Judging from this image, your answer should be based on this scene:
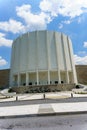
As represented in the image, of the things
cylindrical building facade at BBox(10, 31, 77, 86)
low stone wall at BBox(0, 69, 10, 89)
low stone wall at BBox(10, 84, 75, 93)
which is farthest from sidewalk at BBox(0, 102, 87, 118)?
low stone wall at BBox(0, 69, 10, 89)

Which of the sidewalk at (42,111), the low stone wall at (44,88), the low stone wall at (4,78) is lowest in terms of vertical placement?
the sidewalk at (42,111)

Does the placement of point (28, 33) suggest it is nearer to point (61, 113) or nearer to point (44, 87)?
point (44, 87)

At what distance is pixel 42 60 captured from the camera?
5206 centimetres

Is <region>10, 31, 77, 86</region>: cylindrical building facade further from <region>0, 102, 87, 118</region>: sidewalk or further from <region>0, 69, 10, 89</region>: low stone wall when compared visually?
<region>0, 102, 87, 118</region>: sidewalk

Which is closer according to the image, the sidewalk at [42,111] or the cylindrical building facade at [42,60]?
the sidewalk at [42,111]

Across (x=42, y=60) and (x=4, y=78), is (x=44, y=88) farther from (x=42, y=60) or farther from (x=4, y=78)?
(x=4, y=78)

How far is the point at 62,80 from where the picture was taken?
2181 inches

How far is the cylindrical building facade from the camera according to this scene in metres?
52.0

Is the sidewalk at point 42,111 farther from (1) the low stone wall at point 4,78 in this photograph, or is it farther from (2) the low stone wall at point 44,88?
(1) the low stone wall at point 4,78

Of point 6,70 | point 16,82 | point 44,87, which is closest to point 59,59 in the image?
point 44,87

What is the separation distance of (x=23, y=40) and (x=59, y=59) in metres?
11.2

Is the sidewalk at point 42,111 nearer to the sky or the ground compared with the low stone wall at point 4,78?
nearer to the ground

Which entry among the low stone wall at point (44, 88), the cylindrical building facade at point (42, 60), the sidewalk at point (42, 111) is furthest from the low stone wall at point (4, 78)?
the sidewalk at point (42, 111)

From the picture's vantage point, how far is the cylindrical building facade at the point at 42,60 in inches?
2046
